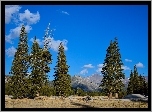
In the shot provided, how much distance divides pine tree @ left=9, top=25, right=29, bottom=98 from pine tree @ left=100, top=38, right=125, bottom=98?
28.7 ft

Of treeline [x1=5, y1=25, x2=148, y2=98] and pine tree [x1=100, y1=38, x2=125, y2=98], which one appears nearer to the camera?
treeline [x1=5, y1=25, x2=148, y2=98]

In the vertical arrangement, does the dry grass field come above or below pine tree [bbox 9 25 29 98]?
below

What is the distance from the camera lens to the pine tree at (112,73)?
98.6ft

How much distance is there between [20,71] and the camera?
26109 mm

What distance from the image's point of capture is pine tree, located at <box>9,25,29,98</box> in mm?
24891

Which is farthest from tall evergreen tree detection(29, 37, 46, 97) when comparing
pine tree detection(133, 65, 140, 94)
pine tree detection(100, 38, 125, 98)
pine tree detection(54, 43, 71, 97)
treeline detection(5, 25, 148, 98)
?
pine tree detection(133, 65, 140, 94)

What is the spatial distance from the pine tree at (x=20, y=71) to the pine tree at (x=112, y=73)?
8.75 meters

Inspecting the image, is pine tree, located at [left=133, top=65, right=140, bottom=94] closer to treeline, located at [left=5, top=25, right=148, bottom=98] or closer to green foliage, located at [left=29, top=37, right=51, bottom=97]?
treeline, located at [left=5, top=25, right=148, bottom=98]

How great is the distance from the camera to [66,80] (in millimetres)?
31203

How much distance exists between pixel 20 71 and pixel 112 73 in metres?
10.3

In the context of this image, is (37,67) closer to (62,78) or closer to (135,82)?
(62,78)

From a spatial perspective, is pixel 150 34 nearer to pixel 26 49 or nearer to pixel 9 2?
pixel 9 2

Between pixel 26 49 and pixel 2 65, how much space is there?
48.2 feet

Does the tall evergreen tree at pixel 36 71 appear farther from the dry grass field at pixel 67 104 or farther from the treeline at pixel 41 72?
the dry grass field at pixel 67 104
